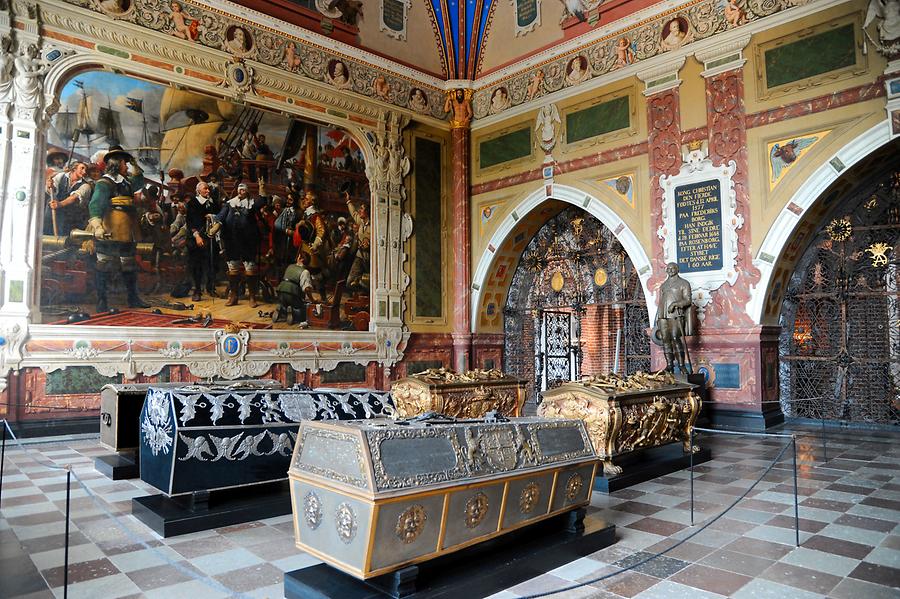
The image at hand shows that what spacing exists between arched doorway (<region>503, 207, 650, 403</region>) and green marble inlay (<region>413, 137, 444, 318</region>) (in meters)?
1.88

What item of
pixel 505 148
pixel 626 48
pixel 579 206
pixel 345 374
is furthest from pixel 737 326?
pixel 345 374

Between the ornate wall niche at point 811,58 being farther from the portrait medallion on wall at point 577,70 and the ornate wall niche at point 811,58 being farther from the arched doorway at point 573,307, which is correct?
the arched doorway at point 573,307

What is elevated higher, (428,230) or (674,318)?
(428,230)

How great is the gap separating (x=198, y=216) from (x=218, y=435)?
21.3 feet

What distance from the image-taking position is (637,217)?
429 inches

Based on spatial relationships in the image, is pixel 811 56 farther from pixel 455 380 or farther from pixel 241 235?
pixel 241 235

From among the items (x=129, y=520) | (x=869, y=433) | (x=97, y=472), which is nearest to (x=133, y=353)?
(x=97, y=472)

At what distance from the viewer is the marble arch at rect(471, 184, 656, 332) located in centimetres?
1077

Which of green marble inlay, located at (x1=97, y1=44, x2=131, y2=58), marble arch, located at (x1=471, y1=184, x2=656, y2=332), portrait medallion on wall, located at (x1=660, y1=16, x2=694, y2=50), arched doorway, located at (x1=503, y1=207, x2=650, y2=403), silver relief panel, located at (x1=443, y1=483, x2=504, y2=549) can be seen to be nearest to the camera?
silver relief panel, located at (x1=443, y1=483, x2=504, y2=549)

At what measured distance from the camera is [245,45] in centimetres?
1077

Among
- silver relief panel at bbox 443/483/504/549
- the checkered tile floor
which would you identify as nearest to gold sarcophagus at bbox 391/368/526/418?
the checkered tile floor

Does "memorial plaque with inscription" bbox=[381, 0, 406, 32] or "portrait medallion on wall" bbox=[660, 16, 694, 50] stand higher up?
"memorial plaque with inscription" bbox=[381, 0, 406, 32]

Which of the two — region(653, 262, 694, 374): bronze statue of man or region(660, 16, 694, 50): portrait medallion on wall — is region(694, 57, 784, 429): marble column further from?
region(660, 16, 694, 50): portrait medallion on wall

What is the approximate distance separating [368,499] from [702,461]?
516 centimetres
